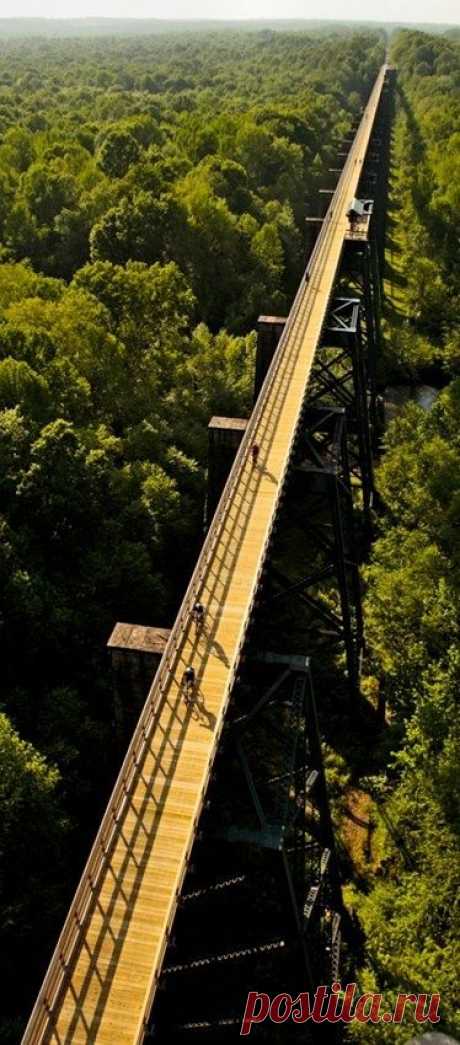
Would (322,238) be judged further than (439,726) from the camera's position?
Yes

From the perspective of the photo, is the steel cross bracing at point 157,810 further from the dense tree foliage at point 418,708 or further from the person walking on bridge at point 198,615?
the dense tree foliage at point 418,708

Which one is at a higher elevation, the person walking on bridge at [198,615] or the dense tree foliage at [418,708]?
the person walking on bridge at [198,615]

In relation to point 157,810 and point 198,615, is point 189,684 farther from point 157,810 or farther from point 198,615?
point 157,810

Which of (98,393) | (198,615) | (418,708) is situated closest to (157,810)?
(198,615)

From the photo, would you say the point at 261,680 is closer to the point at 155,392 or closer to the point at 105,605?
the point at 105,605

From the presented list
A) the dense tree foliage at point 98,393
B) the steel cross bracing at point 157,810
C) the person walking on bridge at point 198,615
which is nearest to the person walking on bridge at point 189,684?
the steel cross bracing at point 157,810

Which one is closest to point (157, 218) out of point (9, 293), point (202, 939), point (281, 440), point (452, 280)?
point (9, 293)

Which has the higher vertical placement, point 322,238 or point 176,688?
point 322,238
